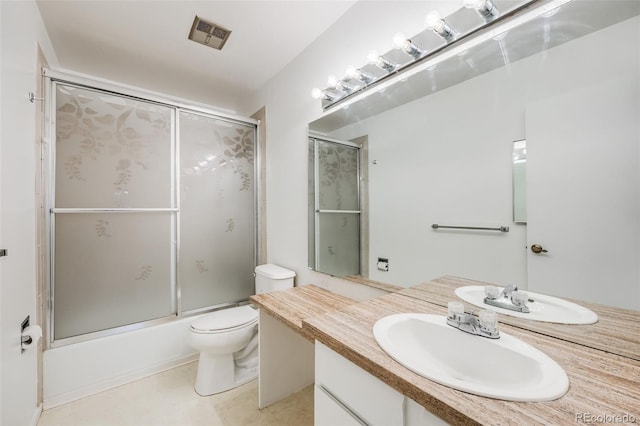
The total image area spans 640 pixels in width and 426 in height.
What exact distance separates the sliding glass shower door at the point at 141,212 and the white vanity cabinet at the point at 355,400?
5.63 ft

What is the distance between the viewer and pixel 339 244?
171 cm

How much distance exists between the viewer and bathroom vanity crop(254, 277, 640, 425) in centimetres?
49

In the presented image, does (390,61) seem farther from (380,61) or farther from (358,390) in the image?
(358,390)

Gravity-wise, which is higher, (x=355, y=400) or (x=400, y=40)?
(x=400, y=40)

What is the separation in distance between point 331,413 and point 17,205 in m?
1.70

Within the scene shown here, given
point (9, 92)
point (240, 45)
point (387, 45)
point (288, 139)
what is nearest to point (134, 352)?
point (9, 92)

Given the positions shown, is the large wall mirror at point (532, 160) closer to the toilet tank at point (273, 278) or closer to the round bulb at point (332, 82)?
the round bulb at point (332, 82)

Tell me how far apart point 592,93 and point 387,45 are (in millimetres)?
949

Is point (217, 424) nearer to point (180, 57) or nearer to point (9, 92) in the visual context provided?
point (9, 92)

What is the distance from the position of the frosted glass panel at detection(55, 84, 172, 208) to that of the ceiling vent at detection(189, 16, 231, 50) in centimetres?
63

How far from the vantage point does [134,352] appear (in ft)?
6.20

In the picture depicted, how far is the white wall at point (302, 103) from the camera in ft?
4.56

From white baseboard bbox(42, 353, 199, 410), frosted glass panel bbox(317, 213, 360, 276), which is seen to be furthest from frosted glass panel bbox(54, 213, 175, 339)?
frosted glass panel bbox(317, 213, 360, 276)

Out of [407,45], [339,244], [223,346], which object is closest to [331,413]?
[339,244]
